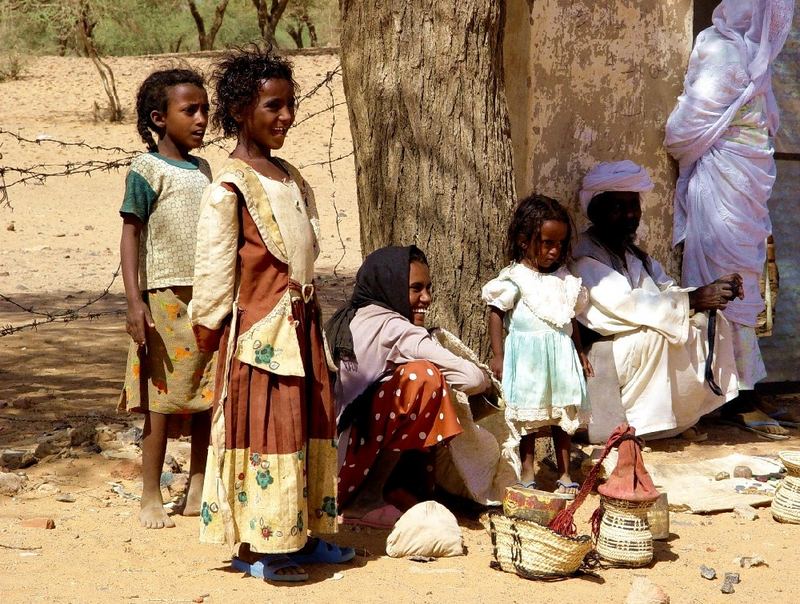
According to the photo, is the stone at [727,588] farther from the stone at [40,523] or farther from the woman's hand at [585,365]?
the stone at [40,523]

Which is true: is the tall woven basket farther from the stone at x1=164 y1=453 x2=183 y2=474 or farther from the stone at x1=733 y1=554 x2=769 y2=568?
the stone at x1=164 y1=453 x2=183 y2=474

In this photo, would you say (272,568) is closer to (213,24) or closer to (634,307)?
(634,307)

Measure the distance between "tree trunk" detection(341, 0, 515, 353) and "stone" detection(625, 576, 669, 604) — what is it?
171 centimetres

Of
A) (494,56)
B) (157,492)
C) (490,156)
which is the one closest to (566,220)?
(490,156)

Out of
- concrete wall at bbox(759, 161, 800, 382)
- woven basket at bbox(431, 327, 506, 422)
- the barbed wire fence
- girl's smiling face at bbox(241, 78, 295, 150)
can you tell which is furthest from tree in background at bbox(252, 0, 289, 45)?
girl's smiling face at bbox(241, 78, 295, 150)

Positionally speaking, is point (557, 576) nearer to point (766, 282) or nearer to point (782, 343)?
point (766, 282)

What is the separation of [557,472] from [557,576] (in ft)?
4.80

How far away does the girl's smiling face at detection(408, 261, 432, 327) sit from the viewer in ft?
14.7

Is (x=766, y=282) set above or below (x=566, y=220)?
below

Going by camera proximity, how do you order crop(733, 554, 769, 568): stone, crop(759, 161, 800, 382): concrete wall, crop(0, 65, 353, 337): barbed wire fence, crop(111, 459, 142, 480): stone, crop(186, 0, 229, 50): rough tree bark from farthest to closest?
1. crop(186, 0, 229, 50): rough tree bark
2. crop(759, 161, 800, 382): concrete wall
3. crop(0, 65, 353, 337): barbed wire fence
4. crop(111, 459, 142, 480): stone
5. crop(733, 554, 769, 568): stone

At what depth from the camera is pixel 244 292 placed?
12.6ft

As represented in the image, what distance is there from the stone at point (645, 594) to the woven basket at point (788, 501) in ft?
3.95

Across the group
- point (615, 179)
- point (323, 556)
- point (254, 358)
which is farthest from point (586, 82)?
point (323, 556)

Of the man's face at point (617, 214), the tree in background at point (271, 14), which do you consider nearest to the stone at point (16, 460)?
the man's face at point (617, 214)
